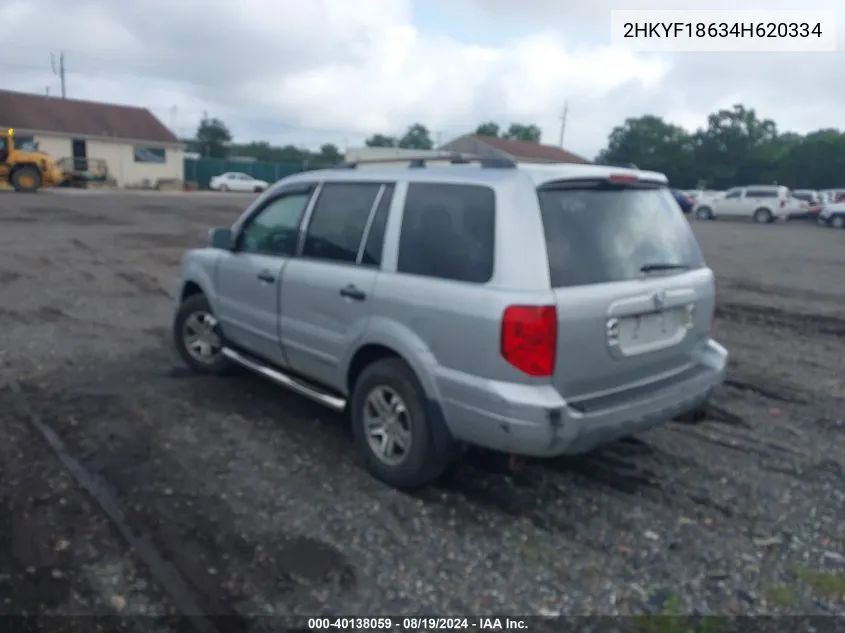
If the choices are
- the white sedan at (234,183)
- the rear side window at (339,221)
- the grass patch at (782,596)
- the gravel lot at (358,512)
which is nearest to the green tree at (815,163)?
the white sedan at (234,183)

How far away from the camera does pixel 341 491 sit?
14.3 ft

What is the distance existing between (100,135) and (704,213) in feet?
116

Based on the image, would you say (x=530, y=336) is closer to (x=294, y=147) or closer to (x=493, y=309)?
(x=493, y=309)

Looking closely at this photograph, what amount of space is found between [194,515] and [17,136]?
43338 millimetres

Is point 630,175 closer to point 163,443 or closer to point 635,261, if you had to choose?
point 635,261

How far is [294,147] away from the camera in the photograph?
73.3 metres

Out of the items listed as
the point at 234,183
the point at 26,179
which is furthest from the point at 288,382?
the point at 234,183

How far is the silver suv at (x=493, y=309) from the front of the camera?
369 centimetres

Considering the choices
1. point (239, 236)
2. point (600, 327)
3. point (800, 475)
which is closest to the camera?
point (600, 327)

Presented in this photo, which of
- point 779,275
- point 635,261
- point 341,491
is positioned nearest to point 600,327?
point 635,261

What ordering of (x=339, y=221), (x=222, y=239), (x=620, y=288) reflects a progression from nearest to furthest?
(x=620, y=288)
(x=339, y=221)
(x=222, y=239)

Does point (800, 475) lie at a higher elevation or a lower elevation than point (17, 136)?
lower

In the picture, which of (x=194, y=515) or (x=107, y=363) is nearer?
(x=194, y=515)

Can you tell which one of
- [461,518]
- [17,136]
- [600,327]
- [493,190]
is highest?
[17,136]
